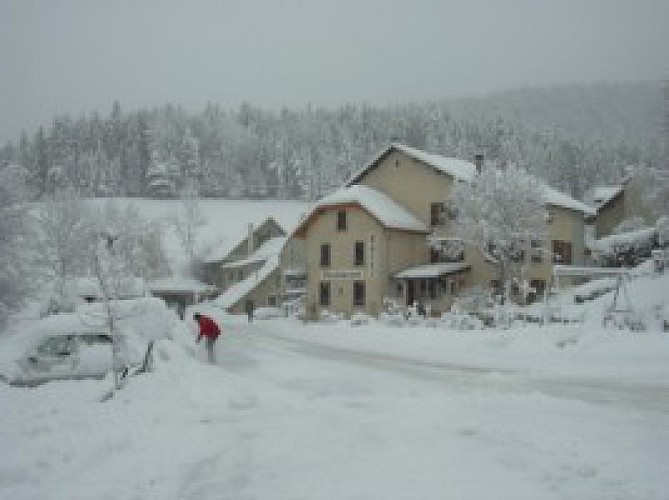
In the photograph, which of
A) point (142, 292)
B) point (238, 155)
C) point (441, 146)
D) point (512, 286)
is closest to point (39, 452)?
point (142, 292)

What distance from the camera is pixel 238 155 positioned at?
137 meters

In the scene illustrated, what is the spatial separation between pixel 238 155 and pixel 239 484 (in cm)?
13001

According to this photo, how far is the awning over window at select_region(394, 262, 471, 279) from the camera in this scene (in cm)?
4747

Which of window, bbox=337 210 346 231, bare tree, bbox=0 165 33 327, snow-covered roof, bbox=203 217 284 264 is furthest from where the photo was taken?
snow-covered roof, bbox=203 217 284 264

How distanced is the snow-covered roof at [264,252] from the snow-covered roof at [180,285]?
336 cm

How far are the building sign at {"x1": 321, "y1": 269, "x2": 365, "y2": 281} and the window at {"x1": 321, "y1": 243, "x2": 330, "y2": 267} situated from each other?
55 centimetres

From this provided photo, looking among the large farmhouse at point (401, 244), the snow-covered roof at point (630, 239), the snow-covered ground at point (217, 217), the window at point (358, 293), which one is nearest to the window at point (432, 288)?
the large farmhouse at point (401, 244)

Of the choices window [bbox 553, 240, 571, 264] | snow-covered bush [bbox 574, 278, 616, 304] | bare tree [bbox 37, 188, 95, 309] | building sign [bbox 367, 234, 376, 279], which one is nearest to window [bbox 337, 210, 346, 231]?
building sign [bbox 367, 234, 376, 279]

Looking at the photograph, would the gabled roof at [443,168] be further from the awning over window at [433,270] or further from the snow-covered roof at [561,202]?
the awning over window at [433,270]

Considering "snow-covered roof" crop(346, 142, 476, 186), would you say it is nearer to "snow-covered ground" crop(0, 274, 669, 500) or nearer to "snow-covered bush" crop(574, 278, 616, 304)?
"snow-covered bush" crop(574, 278, 616, 304)

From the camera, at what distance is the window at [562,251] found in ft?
167

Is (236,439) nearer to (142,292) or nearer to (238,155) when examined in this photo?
(142,292)

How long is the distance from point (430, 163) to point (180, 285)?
1519 inches

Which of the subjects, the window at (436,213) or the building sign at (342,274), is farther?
the window at (436,213)
